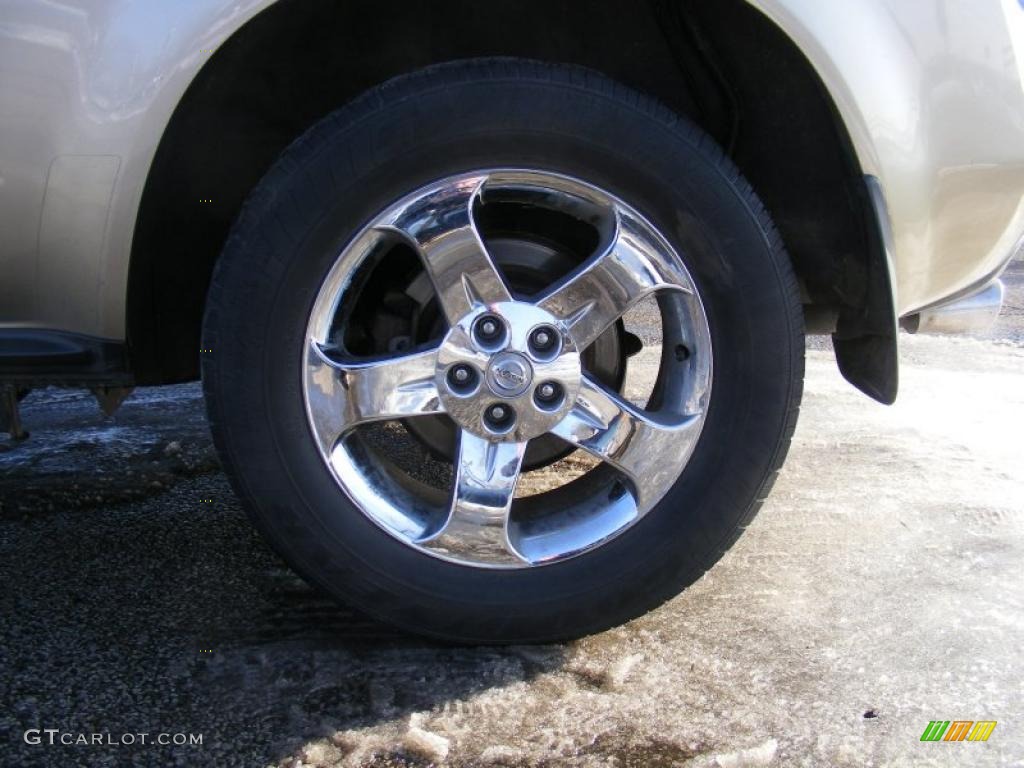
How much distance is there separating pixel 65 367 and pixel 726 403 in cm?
125

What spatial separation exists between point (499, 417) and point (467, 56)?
749mm

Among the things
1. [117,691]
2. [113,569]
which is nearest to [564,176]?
[117,691]

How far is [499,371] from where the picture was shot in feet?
5.79

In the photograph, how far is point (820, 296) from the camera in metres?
2.04

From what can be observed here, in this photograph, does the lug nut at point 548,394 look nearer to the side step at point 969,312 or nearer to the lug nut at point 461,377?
the lug nut at point 461,377

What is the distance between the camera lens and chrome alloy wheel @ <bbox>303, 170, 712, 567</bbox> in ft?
5.73

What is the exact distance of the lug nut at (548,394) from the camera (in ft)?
5.86

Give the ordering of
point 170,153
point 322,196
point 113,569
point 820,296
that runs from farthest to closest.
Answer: point 113,569
point 820,296
point 170,153
point 322,196

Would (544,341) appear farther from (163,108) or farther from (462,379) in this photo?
(163,108)

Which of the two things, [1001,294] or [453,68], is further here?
[1001,294]

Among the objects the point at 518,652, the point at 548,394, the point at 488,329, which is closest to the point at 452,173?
the point at 488,329

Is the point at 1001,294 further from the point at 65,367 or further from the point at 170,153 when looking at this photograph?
the point at 65,367

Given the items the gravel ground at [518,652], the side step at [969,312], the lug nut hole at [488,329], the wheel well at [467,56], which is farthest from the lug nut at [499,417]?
the side step at [969,312]

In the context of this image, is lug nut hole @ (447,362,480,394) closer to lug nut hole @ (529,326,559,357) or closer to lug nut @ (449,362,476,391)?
lug nut @ (449,362,476,391)
